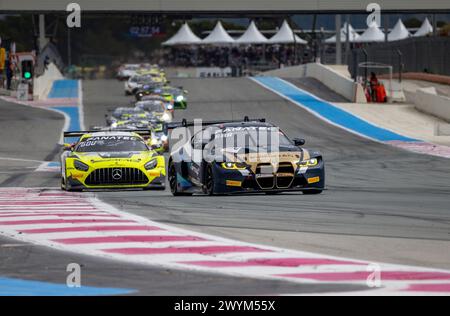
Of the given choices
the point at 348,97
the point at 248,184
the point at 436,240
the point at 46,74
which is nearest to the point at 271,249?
the point at 436,240

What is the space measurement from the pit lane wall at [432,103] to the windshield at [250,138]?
90.2 feet

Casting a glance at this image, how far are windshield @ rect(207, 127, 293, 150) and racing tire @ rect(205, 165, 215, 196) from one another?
1.69 feet

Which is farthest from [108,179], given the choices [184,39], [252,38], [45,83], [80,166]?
[184,39]

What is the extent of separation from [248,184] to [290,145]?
4.60 feet

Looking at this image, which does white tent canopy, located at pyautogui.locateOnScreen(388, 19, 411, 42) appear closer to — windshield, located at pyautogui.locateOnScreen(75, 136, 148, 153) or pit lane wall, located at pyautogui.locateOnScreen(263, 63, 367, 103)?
pit lane wall, located at pyautogui.locateOnScreen(263, 63, 367, 103)

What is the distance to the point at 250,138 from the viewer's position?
1944 cm

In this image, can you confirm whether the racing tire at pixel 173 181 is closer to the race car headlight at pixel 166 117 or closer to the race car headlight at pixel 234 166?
Result: the race car headlight at pixel 234 166

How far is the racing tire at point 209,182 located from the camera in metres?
18.7

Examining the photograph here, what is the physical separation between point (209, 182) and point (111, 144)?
12.1ft

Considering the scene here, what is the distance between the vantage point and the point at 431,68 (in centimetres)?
6194

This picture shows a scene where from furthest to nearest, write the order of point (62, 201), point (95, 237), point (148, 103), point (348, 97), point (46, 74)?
point (46, 74) < point (348, 97) < point (148, 103) < point (62, 201) < point (95, 237)

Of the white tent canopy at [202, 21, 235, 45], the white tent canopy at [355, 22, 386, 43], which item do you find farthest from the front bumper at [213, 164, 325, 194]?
the white tent canopy at [355, 22, 386, 43]
